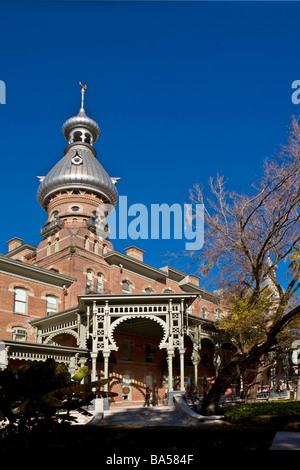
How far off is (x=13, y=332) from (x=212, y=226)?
16.0 metres

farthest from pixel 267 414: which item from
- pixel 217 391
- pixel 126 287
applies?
pixel 126 287

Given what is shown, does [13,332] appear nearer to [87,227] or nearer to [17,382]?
[87,227]

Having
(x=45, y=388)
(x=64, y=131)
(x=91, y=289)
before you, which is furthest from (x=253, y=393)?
(x=64, y=131)

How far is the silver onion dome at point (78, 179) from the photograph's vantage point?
38.6 metres

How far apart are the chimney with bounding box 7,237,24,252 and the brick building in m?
0.10

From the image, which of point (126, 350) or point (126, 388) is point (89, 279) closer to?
point (126, 350)

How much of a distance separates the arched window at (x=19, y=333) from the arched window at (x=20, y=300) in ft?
3.84

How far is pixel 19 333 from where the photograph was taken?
92.3 feet

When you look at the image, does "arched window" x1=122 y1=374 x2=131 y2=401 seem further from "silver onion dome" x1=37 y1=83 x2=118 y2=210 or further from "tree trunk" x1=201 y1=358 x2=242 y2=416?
"silver onion dome" x1=37 y1=83 x2=118 y2=210

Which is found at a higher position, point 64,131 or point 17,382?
point 64,131

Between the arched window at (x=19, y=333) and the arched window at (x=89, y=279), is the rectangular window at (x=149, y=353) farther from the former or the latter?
the arched window at (x=19, y=333)

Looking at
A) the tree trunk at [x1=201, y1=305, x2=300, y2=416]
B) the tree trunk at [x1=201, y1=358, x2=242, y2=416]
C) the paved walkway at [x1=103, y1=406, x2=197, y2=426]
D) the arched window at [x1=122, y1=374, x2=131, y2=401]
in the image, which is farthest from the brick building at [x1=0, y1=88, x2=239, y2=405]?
the tree trunk at [x1=201, y1=305, x2=300, y2=416]

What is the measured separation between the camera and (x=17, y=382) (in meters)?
8.05

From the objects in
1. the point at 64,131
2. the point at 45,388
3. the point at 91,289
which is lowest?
the point at 45,388
